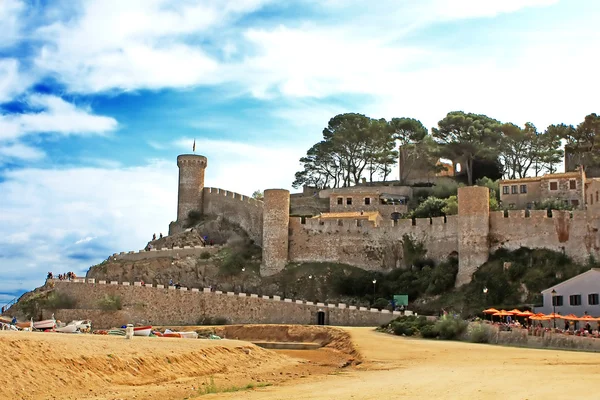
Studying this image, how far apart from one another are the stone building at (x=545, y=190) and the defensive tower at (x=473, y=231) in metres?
7.86

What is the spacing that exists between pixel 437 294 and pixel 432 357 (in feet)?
58.2

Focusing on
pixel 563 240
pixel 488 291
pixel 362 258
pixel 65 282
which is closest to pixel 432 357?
pixel 488 291

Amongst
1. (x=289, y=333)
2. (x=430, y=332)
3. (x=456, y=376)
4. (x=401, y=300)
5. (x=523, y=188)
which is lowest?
(x=456, y=376)

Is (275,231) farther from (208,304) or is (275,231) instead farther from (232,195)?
(232,195)

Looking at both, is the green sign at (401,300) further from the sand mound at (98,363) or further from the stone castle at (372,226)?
the sand mound at (98,363)

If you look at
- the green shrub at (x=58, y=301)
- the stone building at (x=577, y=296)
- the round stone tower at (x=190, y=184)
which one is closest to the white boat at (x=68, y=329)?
the green shrub at (x=58, y=301)

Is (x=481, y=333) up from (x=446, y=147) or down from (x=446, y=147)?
down

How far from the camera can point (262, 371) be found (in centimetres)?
2442

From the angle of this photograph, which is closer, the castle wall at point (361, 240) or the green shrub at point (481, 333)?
the green shrub at point (481, 333)

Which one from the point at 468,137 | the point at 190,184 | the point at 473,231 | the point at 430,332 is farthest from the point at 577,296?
the point at 190,184

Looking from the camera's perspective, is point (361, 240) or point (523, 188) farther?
point (523, 188)

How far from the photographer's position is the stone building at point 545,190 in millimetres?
48406

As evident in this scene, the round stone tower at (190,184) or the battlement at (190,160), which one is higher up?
the battlement at (190,160)

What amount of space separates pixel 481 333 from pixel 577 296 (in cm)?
657
